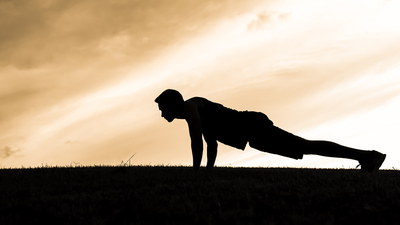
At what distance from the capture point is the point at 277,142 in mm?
6191

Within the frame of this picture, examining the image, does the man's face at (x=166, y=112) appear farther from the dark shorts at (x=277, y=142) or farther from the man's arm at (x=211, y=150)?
the dark shorts at (x=277, y=142)

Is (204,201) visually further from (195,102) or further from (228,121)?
(228,121)

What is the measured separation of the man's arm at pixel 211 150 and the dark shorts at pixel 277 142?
81 centimetres

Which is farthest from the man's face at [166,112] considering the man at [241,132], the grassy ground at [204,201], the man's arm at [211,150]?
the grassy ground at [204,201]

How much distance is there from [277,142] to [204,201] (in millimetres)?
2639

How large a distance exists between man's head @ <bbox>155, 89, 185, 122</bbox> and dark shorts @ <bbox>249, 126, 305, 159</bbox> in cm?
143

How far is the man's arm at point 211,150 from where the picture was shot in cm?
682

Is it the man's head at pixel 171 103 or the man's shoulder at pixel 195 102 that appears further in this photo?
the man's head at pixel 171 103

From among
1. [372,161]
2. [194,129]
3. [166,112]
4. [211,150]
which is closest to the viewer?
[194,129]

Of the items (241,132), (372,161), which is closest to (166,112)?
(241,132)

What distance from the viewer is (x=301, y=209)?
3660 millimetres

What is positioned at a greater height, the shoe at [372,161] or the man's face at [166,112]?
the man's face at [166,112]

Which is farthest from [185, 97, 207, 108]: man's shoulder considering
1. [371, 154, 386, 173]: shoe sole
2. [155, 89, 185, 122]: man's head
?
[371, 154, 386, 173]: shoe sole

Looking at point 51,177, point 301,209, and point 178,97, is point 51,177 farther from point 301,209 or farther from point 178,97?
point 301,209
